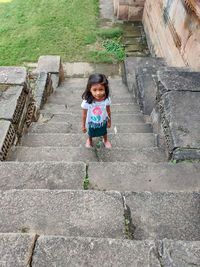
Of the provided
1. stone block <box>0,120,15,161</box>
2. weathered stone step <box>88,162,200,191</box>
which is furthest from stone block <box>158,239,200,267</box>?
stone block <box>0,120,15,161</box>

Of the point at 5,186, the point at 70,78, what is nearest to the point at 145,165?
the point at 5,186

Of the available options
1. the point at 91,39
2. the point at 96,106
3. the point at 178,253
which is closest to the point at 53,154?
the point at 96,106

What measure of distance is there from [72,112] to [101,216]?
3020 millimetres

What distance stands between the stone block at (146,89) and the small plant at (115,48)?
2.60 metres

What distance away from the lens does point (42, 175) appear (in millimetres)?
2100

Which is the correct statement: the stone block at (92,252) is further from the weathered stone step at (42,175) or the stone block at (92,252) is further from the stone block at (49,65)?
the stone block at (49,65)

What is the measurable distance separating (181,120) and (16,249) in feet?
6.69

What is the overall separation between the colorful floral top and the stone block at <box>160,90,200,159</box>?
0.73 metres

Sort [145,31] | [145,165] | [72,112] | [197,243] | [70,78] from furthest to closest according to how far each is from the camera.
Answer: [145,31] < [70,78] < [72,112] < [145,165] < [197,243]

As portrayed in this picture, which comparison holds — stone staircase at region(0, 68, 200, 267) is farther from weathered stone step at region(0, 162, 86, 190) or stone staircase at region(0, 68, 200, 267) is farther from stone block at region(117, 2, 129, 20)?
stone block at region(117, 2, 129, 20)

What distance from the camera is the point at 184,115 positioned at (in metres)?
2.57

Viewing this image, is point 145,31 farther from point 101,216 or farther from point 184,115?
point 101,216

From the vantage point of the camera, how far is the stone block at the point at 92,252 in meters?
1.30

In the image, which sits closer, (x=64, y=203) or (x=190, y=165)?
(x=64, y=203)
